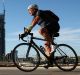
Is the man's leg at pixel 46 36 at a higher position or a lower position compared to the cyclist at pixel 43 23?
lower

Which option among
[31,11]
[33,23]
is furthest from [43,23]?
[31,11]

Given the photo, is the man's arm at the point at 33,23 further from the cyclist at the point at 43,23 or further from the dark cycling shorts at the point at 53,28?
the dark cycling shorts at the point at 53,28

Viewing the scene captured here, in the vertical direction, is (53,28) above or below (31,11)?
below

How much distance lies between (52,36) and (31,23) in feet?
2.22

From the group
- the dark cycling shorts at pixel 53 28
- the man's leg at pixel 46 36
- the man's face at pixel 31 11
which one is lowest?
the man's leg at pixel 46 36

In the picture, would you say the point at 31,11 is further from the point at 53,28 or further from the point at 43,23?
the point at 53,28

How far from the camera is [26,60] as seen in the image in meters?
11.5

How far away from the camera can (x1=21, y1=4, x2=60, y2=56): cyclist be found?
10.6m

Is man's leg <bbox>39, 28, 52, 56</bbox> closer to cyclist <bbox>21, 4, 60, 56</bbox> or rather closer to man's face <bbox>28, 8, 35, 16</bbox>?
cyclist <bbox>21, 4, 60, 56</bbox>

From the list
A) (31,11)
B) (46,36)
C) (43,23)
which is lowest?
(46,36)

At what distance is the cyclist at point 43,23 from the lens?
10.6 meters

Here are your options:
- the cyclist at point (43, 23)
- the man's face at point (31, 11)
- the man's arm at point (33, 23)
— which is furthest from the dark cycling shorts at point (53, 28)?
the man's face at point (31, 11)

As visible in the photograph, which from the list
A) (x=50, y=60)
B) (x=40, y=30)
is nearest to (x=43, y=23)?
(x=40, y=30)

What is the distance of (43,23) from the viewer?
10695 millimetres
